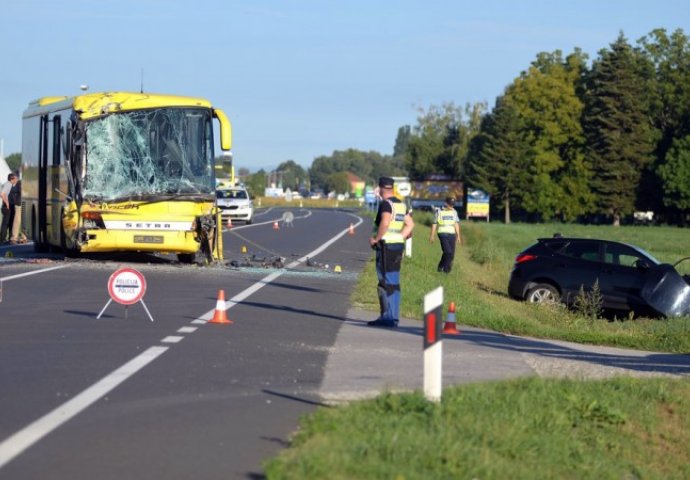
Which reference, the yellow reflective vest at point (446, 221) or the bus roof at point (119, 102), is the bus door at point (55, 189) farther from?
the yellow reflective vest at point (446, 221)

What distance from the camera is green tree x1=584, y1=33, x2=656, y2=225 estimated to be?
91062 mm

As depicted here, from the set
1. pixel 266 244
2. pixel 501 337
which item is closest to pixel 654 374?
pixel 501 337

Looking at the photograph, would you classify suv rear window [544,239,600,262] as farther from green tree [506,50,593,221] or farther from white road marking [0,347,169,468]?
green tree [506,50,593,221]

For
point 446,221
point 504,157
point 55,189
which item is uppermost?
point 504,157

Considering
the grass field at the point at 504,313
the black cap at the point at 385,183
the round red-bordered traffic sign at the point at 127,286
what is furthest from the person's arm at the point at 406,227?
the round red-bordered traffic sign at the point at 127,286

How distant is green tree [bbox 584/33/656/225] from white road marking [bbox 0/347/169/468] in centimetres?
8252

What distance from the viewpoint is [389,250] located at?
15539 mm

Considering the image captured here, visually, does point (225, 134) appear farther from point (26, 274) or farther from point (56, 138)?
point (26, 274)

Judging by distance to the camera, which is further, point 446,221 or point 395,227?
point 446,221

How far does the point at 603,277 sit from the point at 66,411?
1460cm

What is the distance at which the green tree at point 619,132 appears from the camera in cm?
9106

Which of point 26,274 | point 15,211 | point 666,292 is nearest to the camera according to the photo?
point 666,292

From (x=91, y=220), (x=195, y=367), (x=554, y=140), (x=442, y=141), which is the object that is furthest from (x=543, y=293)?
(x=442, y=141)

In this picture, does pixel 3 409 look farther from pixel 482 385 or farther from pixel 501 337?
pixel 501 337
